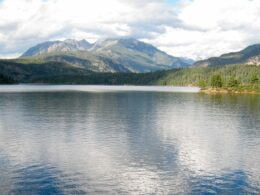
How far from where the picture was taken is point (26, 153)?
5297 cm

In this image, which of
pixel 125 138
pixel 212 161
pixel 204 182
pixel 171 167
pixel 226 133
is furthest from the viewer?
pixel 226 133

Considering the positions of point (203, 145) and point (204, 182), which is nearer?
point (204, 182)

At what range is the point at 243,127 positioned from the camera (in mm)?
83375

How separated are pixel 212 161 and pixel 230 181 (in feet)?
30.7

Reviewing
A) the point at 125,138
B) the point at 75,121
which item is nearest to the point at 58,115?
the point at 75,121

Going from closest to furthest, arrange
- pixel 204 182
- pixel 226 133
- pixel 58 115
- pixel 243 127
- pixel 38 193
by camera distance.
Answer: pixel 38 193, pixel 204 182, pixel 226 133, pixel 243 127, pixel 58 115

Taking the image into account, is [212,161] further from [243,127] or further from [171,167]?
[243,127]

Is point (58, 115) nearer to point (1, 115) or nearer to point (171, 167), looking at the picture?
point (1, 115)

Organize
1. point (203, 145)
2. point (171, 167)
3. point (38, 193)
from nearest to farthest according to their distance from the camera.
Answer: point (38, 193) → point (171, 167) → point (203, 145)

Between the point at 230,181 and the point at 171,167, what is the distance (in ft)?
27.5

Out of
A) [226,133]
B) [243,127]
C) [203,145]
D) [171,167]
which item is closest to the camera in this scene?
[171,167]

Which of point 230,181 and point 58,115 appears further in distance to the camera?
point 58,115

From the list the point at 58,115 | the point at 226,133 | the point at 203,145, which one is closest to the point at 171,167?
the point at 203,145

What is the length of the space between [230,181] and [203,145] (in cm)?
2095
